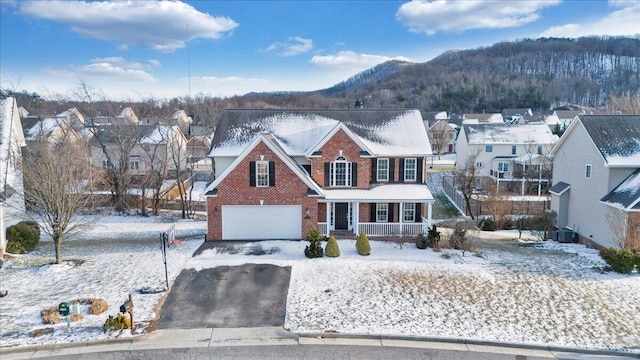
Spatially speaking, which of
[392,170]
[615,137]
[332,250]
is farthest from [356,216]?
[615,137]

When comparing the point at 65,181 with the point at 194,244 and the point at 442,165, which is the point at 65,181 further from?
the point at 442,165

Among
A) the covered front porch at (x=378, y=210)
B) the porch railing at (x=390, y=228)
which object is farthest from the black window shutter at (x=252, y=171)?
the porch railing at (x=390, y=228)

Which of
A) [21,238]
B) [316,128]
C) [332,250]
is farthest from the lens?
[316,128]

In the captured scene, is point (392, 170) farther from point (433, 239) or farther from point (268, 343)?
point (268, 343)

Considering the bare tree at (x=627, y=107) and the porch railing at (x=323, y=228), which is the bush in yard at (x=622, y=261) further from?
the bare tree at (x=627, y=107)

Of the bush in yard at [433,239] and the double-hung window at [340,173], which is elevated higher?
the double-hung window at [340,173]

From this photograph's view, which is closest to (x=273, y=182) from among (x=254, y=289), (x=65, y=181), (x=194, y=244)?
A: (x=194, y=244)
